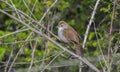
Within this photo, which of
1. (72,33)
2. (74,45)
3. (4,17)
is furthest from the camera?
(4,17)

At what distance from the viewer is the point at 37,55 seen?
8008mm

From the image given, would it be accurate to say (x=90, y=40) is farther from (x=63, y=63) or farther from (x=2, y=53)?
(x=2, y=53)

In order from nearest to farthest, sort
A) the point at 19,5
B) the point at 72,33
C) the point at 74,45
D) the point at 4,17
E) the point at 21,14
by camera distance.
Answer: the point at 21,14, the point at 74,45, the point at 72,33, the point at 19,5, the point at 4,17

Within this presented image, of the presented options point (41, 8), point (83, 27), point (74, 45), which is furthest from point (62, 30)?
point (83, 27)

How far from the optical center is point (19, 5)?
24.9ft

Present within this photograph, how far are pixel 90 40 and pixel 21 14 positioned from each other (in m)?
3.15

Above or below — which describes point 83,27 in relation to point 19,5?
below

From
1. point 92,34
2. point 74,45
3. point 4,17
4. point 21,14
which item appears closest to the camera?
point 21,14

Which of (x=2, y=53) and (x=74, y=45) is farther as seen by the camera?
(x=2, y=53)

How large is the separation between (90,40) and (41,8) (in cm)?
102

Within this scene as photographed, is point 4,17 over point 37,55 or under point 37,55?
over

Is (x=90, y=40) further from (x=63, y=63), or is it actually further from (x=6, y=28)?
(x=6, y=28)

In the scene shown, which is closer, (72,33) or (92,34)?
(72,33)

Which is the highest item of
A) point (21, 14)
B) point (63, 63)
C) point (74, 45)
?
point (21, 14)
